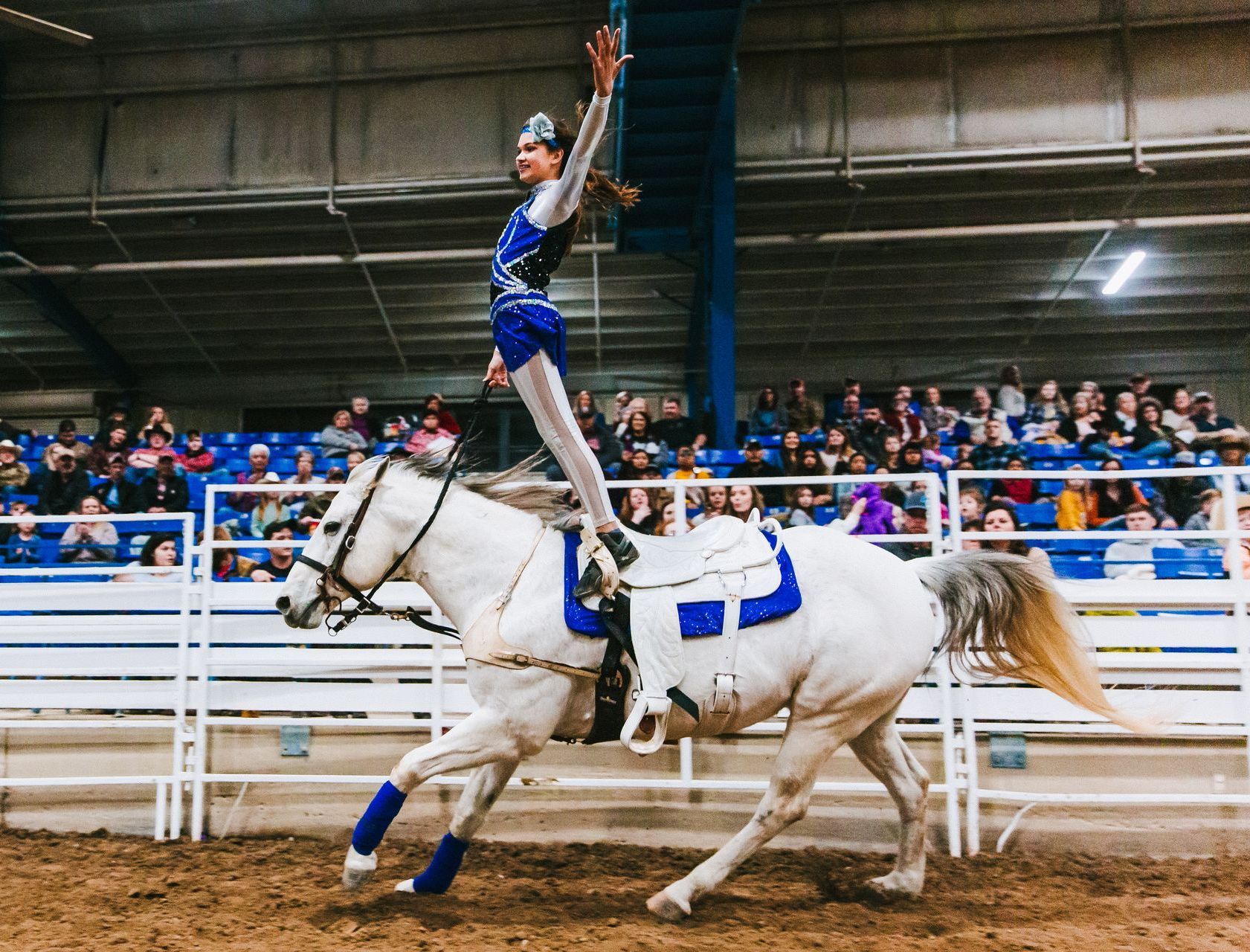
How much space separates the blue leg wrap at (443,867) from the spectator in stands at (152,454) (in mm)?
7580

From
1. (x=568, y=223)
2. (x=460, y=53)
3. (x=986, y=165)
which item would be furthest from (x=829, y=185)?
(x=568, y=223)

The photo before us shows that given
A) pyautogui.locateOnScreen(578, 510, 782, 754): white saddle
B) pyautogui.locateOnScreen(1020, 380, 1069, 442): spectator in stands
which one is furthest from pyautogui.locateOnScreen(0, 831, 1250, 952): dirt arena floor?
pyautogui.locateOnScreen(1020, 380, 1069, 442): spectator in stands

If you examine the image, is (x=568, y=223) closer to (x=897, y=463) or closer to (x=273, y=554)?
(x=273, y=554)

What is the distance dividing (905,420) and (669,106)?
4445mm

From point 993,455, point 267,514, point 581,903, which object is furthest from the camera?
point 993,455

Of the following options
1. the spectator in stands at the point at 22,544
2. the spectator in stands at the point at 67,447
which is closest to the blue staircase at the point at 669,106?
the spectator in stands at the point at 22,544

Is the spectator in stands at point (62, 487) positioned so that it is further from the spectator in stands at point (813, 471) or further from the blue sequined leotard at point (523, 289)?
the blue sequined leotard at point (523, 289)

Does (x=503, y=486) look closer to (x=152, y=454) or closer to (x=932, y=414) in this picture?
(x=152, y=454)

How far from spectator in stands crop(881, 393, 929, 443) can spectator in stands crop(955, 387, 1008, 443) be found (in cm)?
42

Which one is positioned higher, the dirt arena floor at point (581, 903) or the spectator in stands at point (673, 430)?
the spectator in stands at point (673, 430)

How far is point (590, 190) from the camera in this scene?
12.1 feet

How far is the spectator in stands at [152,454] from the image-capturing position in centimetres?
1030

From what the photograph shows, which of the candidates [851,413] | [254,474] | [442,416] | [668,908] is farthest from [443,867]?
[851,413]

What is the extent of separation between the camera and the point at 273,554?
6.66m
